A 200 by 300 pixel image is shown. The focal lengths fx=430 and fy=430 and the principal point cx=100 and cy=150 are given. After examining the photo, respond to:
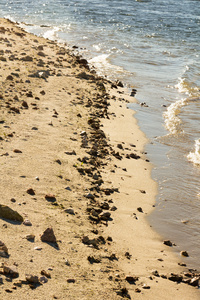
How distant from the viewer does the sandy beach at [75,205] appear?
14.1 ft

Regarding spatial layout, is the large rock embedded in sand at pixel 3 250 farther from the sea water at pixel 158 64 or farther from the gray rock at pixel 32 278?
the sea water at pixel 158 64

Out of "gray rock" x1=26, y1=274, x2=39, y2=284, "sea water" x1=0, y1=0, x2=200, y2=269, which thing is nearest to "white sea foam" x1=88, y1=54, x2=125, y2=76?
"sea water" x1=0, y1=0, x2=200, y2=269

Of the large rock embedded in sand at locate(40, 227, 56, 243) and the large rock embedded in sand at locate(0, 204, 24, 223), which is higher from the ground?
the large rock embedded in sand at locate(0, 204, 24, 223)

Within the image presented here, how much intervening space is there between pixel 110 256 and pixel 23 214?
3.72 feet

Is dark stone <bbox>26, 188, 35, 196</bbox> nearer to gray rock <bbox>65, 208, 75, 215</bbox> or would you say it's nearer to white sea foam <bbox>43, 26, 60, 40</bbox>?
gray rock <bbox>65, 208, 75, 215</bbox>

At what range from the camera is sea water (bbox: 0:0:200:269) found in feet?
23.5

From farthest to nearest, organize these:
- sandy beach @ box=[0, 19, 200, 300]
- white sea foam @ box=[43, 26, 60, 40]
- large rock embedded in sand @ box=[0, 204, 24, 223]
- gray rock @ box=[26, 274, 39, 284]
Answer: white sea foam @ box=[43, 26, 60, 40], large rock embedded in sand @ box=[0, 204, 24, 223], sandy beach @ box=[0, 19, 200, 300], gray rock @ box=[26, 274, 39, 284]

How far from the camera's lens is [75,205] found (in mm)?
5848

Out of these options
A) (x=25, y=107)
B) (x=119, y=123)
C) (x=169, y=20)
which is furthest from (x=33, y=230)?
(x=169, y=20)

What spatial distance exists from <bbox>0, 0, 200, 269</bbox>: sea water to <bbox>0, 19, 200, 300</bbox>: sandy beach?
1.36 feet

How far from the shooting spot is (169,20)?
3031 centimetres

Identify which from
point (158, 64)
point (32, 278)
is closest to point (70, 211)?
point (32, 278)

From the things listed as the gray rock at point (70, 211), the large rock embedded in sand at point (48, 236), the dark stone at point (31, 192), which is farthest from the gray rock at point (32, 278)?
the dark stone at point (31, 192)

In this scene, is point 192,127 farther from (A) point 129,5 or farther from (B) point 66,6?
(A) point 129,5
